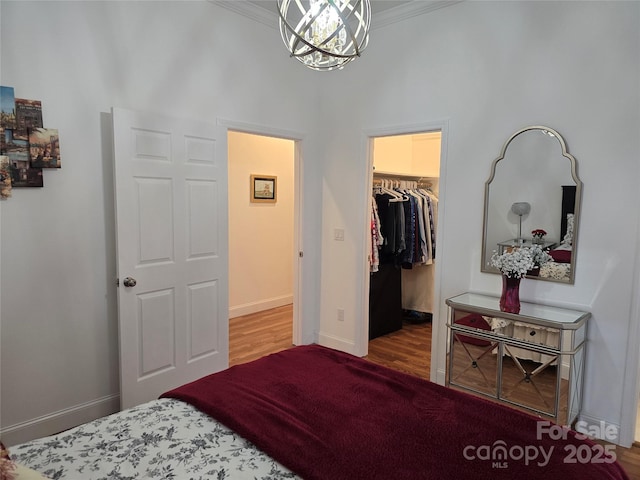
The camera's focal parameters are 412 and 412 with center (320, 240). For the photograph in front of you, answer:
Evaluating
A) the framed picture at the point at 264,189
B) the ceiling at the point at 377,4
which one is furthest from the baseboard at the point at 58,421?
the ceiling at the point at 377,4

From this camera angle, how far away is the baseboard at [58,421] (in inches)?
91.5

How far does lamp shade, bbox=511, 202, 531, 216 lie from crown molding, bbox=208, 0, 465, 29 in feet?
5.02

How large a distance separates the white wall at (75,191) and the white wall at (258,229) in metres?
1.84

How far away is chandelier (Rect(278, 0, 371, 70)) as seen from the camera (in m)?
1.49

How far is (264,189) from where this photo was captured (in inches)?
204

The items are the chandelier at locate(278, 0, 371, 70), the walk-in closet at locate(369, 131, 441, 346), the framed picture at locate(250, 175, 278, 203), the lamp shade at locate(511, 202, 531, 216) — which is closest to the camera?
the chandelier at locate(278, 0, 371, 70)

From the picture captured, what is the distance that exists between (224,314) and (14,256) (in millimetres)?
1445

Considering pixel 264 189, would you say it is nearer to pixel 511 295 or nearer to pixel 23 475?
pixel 511 295

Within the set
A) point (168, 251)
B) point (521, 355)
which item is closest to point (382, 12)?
point (168, 251)

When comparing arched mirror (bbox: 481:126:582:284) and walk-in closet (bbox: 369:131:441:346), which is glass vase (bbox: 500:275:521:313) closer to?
arched mirror (bbox: 481:126:582:284)

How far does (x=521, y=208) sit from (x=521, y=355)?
977 mm

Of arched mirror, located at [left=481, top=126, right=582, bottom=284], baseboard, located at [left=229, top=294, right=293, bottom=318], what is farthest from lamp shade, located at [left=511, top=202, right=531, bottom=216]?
baseboard, located at [left=229, top=294, right=293, bottom=318]

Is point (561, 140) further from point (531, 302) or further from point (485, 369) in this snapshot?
point (485, 369)

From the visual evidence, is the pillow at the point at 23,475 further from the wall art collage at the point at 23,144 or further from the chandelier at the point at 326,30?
the wall art collage at the point at 23,144
